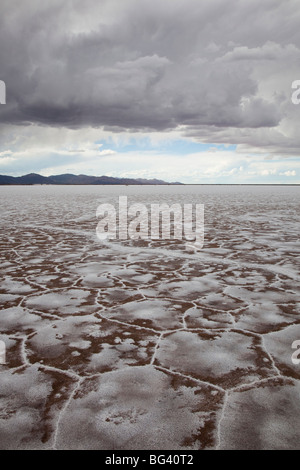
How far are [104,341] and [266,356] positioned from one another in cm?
118

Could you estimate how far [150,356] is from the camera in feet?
7.38

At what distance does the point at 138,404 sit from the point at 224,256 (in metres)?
3.86

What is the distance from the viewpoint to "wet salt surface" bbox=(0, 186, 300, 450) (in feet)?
5.18

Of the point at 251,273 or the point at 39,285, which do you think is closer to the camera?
the point at 39,285

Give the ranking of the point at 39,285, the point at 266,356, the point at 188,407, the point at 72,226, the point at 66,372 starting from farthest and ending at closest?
the point at 72,226, the point at 39,285, the point at 266,356, the point at 66,372, the point at 188,407

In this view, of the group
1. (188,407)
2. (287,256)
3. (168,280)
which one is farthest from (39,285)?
(287,256)

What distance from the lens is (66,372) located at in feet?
6.77

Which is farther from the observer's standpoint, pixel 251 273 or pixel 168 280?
pixel 251 273

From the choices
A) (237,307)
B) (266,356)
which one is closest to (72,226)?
(237,307)

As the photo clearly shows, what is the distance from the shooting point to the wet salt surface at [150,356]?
1579mm

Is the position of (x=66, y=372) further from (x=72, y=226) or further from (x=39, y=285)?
(x=72, y=226)
